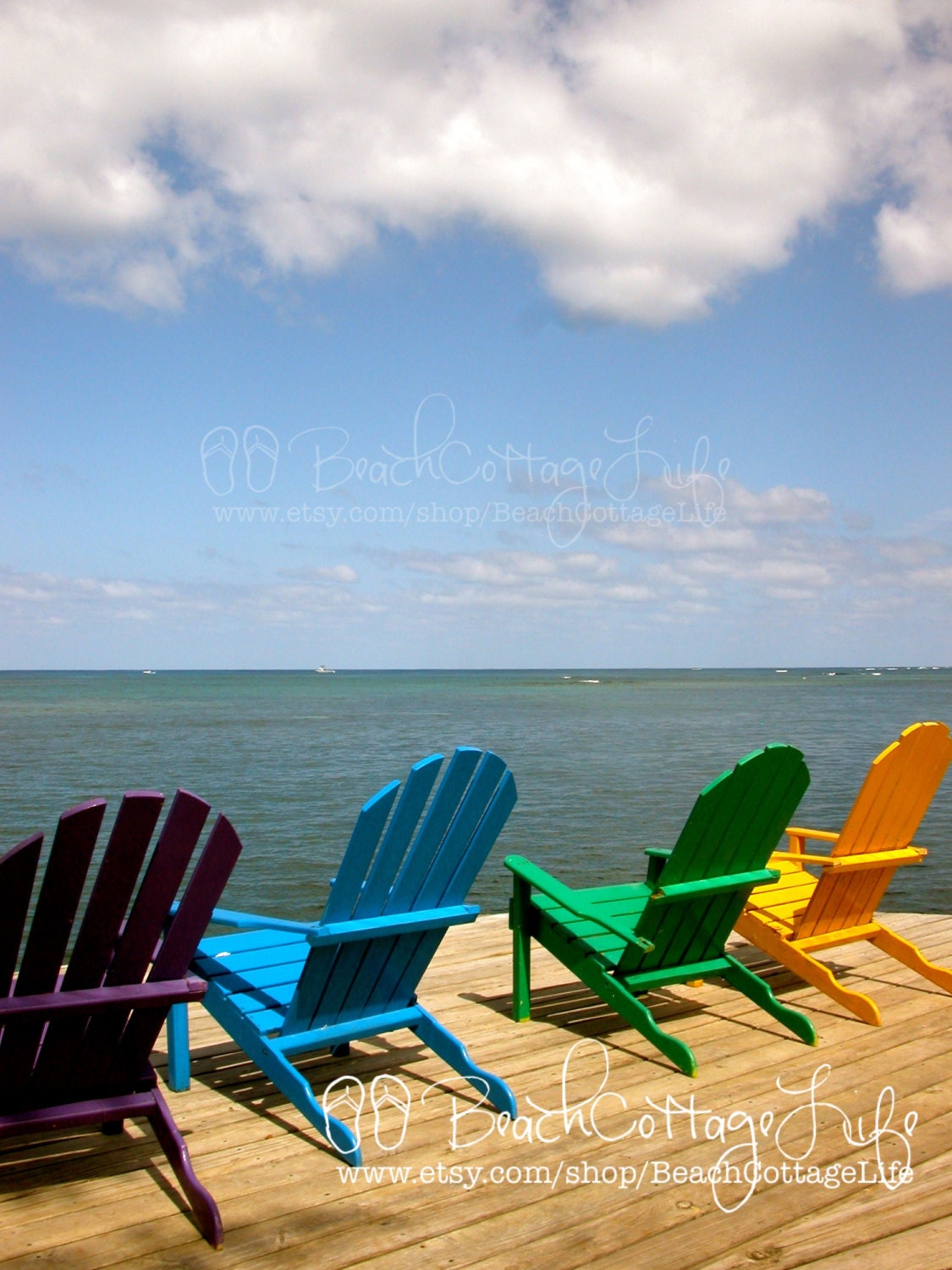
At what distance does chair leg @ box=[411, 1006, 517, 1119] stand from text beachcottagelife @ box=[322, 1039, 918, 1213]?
0.15 feet

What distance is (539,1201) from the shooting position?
277 centimetres

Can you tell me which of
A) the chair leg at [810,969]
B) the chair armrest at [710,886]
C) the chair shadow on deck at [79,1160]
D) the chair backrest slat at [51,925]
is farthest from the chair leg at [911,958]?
the chair backrest slat at [51,925]

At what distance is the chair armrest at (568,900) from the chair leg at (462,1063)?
2.32 ft

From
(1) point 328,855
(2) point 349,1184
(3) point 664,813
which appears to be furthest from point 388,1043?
(3) point 664,813

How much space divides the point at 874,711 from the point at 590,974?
50418 millimetres

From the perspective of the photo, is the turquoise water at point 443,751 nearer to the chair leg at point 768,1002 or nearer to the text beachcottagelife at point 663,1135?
the chair leg at point 768,1002

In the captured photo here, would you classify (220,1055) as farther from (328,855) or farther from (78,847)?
(328,855)

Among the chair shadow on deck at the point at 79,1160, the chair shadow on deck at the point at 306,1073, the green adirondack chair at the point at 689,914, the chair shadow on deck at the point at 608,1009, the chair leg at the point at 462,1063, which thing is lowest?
the chair shadow on deck at the point at 608,1009

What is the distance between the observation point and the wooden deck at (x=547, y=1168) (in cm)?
253

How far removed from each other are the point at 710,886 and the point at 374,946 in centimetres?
128

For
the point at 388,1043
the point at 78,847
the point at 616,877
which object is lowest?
the point at 616,877

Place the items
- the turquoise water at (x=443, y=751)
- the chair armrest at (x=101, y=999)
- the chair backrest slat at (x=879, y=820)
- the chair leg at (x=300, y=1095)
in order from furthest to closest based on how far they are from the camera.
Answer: the turquoise water at (x=443, y=751)
the chair backrest slat at (x=879, y=820)
the chair leg at (x=300, y=1095)
the chair armrest at (x=101, y=999)

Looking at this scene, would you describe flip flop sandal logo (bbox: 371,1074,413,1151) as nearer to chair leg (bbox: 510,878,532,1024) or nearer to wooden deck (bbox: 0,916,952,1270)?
wooden deck (bbox: 0,916,952,1270)

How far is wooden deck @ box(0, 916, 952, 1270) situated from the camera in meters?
2.53
